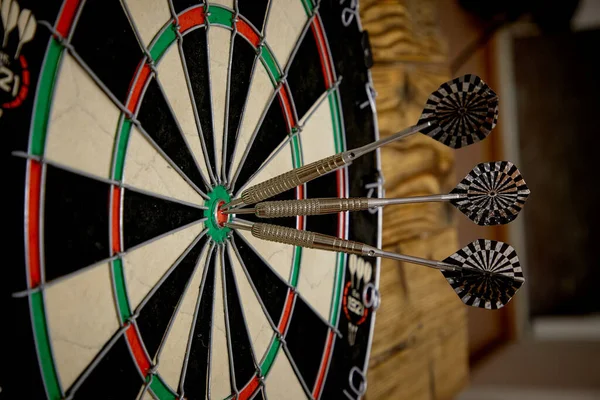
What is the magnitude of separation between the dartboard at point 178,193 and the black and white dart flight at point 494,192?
0.24 metres

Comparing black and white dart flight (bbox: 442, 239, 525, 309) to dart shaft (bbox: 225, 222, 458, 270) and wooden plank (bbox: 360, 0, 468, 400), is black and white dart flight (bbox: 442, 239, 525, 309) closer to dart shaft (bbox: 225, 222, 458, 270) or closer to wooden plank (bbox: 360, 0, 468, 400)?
dart shaft (bbox: 225, 222, 458, 270)

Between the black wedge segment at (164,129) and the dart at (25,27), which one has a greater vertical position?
the dart at (25,27)

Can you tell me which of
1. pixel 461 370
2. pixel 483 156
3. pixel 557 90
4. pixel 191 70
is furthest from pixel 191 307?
pixel 557 90

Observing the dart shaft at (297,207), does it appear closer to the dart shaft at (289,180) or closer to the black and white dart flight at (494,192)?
the dart shaft at (289,180)

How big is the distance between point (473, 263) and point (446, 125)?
0.53 feet

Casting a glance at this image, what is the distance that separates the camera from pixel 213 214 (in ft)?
2.32

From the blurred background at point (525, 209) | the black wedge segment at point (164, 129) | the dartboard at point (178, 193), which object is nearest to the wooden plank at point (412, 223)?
the blurred background at point (525, 209)

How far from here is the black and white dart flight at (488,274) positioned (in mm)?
678

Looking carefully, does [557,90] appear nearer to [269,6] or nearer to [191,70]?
[269,6]

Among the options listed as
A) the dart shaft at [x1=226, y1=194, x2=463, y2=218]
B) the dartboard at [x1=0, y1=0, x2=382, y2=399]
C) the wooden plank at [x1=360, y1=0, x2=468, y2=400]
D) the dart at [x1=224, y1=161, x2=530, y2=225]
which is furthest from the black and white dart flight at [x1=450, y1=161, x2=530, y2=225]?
the wooden plank at [x1=360, y1=0, x2=468, y2=400]

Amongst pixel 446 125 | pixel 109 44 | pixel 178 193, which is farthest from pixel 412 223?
pixel 109 44

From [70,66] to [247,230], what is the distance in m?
0.28

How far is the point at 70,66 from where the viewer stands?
0.54 m

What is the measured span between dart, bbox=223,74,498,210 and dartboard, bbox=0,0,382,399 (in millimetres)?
80
